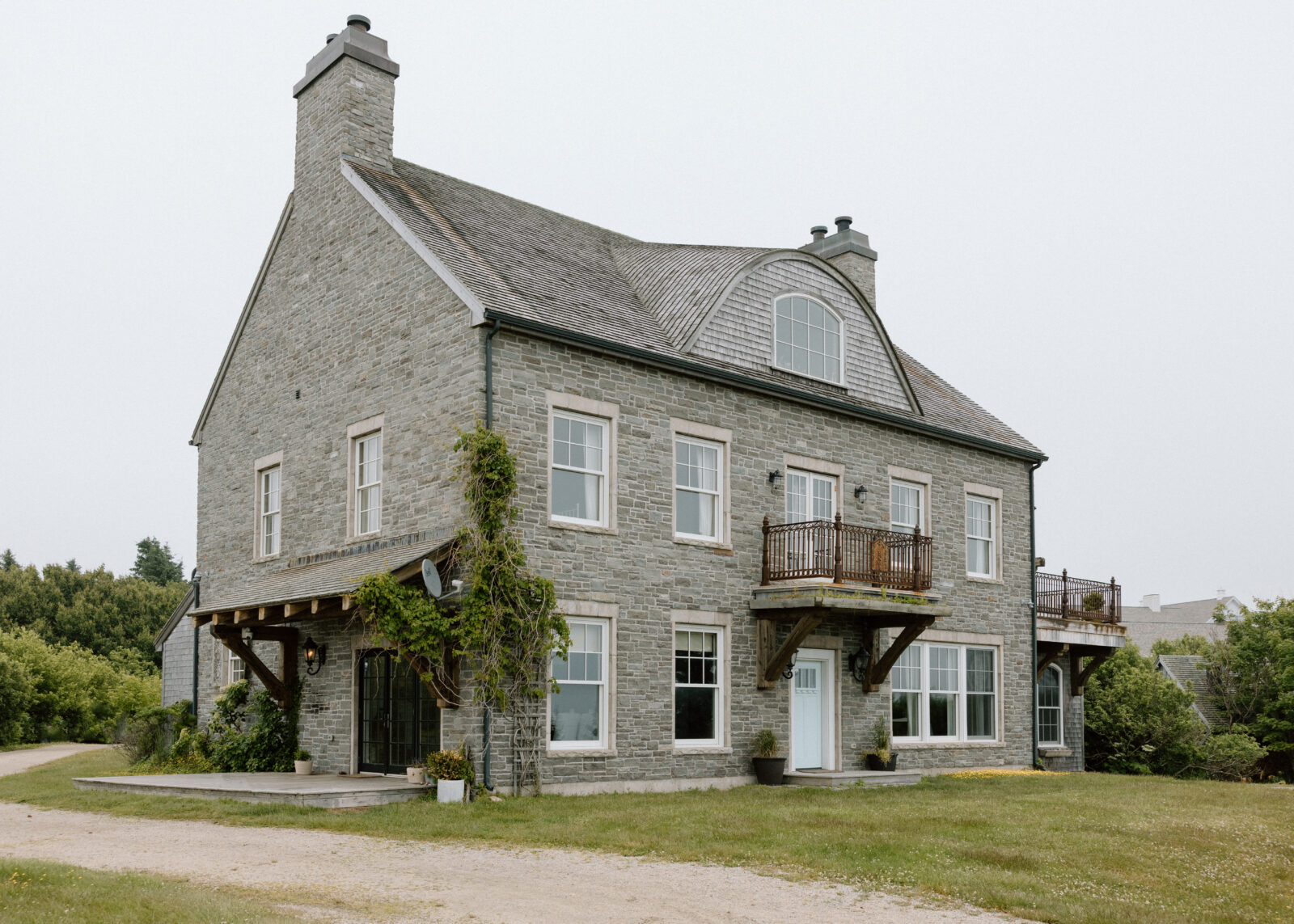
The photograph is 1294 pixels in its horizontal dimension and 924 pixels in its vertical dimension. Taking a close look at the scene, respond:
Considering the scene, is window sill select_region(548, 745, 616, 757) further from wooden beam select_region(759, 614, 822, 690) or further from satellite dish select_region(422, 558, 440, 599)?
wooden beam select_region(759, 614, 822, 690)

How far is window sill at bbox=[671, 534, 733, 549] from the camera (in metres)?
18.5

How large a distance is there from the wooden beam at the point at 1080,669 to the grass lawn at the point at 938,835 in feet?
31.6

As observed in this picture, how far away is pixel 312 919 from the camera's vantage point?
805 centimetres

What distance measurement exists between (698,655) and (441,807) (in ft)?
17.8

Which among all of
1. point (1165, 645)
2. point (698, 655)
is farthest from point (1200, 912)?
point (1165, 645)

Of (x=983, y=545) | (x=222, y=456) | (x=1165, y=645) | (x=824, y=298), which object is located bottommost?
(x=1165, y=645)

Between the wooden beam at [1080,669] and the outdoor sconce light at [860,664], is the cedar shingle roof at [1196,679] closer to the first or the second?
the wooden beam at [1080,669]

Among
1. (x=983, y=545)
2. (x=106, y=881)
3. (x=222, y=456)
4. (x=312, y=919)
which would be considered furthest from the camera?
(x=983, y=545)

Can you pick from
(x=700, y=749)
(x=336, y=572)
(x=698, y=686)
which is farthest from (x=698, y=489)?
(x=336, y=572)

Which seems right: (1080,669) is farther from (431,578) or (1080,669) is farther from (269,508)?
(269,508)

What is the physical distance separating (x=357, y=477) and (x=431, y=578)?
4111mm

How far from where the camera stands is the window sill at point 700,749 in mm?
17938

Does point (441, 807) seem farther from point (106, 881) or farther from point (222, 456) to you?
point (222, 456)

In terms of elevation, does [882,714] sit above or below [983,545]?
below
